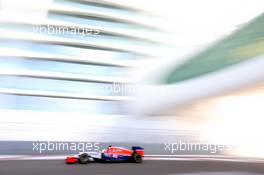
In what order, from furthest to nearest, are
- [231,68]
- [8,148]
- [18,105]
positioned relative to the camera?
[18,105] < [8,148] < [231,68]

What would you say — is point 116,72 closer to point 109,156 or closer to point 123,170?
point 109,156

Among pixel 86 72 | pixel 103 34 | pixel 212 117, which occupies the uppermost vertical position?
pixel 103 34

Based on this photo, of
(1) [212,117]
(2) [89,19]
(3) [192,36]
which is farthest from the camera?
(3) [192,36]

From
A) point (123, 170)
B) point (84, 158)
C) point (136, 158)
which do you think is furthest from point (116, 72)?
point (123, 170)

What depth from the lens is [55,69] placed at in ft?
83.8

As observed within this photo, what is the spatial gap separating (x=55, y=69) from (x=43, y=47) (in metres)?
1.77

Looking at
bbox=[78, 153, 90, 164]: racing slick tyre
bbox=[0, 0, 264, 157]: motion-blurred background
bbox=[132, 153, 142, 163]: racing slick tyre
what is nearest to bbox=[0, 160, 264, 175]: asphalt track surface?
bbox=[78, 153, 90, 164]: racing slick tyre

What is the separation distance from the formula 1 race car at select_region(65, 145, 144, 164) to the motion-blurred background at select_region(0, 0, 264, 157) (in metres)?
4.39

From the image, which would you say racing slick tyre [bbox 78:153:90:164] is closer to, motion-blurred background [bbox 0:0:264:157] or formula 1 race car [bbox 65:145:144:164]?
formula 1 race car [bbox 65:145:144:164]

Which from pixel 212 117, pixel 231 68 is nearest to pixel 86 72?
pixel 212 117

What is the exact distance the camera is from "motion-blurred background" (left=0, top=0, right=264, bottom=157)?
15789 mm

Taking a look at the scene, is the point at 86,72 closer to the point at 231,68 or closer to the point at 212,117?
the point at 212,117

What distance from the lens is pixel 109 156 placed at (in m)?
9.77

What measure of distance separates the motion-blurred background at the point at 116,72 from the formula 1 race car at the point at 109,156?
4389 mm
